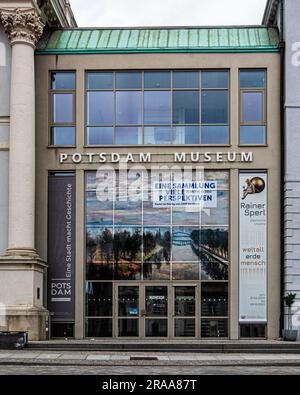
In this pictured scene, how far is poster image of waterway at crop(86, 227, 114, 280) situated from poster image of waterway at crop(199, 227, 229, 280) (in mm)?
3725

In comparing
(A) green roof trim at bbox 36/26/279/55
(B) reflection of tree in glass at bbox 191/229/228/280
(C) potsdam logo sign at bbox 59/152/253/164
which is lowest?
(B) reflection of tree in glass at bbox 191/229/228/280

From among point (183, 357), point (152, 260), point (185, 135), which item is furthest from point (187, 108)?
point (183, 357)

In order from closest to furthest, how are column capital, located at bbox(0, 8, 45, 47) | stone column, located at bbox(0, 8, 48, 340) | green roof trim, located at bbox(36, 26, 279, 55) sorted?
stone column, located at bbox(0, 8, 48, 340)
column capital, located at bbox(0, 8, 45, 47)
green roof trim, located at bbox(36, 26, 279, 55)

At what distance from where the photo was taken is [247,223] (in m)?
32.2

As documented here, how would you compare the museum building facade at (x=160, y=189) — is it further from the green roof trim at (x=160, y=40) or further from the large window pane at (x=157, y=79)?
the green roof trim at (x=160, y=40)

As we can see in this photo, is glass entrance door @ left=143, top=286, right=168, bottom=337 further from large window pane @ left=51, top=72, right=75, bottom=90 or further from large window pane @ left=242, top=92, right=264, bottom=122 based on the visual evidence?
large window pane @ left=51, top=72, right=75, bottom=90

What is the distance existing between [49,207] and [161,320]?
6547 millimetres

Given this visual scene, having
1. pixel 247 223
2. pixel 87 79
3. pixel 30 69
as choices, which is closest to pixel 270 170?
pixel 247 223

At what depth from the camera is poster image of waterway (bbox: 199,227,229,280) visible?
32125 millimetres

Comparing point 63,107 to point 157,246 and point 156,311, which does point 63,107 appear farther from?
point 156,311

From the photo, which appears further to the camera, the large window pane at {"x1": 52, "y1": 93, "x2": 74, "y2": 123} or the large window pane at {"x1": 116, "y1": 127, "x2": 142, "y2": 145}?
the large window pane at {"x1": 52, "y1": 93, "x2": 74, "y2": 123}

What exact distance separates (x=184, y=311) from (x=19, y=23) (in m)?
13.3

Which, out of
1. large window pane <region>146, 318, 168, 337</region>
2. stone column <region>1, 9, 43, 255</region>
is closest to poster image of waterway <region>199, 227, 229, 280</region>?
large window pane <region>146, 318, 168, 337</region>

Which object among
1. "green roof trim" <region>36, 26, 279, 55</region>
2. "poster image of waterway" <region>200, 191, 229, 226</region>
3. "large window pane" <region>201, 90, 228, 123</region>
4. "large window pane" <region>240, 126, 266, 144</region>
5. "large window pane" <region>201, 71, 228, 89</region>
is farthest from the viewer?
"green roof trim" <region>36, 26, 279, 55</region>
